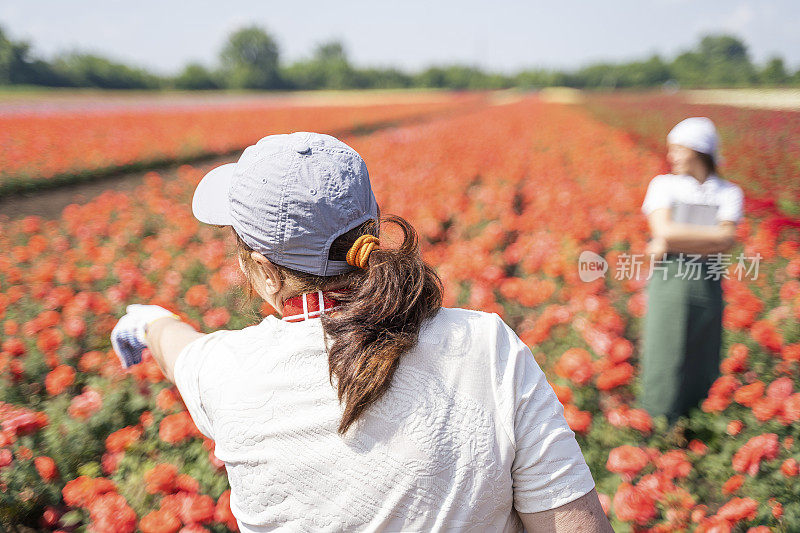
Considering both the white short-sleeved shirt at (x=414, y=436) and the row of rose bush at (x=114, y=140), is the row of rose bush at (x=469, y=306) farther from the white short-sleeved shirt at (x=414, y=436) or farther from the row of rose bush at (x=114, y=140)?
the row of rose bush at (x=114, y=140)

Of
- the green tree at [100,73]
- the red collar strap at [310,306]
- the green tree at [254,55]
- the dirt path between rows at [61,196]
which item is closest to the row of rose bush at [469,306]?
the red collar strap at [310,306]

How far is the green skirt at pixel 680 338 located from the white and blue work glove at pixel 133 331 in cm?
203

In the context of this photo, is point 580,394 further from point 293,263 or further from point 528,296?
point 293,263

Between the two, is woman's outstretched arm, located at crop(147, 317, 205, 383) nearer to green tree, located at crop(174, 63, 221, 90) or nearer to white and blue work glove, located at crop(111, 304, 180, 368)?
white and blue work glove, located at crop(111, 304, 180, 368)

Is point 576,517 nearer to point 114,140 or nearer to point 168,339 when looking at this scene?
point 168,339

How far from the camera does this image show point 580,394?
2408mm

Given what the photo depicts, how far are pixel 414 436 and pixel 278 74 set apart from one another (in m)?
60.9

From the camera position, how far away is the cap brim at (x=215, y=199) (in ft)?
3.30

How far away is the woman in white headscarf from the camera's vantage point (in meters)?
2.23

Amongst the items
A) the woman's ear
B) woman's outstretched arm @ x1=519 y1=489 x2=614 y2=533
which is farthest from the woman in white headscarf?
the woman's ear

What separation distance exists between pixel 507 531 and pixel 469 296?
8.40ft

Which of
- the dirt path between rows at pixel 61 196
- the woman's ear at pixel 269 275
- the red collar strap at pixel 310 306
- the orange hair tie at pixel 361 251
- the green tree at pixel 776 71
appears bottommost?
the dirt path between rows at pixel 61 196

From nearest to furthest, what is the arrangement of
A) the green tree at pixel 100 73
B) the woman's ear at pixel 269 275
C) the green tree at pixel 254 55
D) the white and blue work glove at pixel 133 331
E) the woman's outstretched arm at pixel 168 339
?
1. the woman's ear at pixel 269 275
2. the woman's outstretched arm at pixel 168 339
3. the white and blue work glove at pixel 133 331
4. the green tree at pixel 100 73
5. the green tree at pixel 254 55

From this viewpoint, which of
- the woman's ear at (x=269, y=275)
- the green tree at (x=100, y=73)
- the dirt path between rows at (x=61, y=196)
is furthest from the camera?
the green tree at (x=100, y=73)
